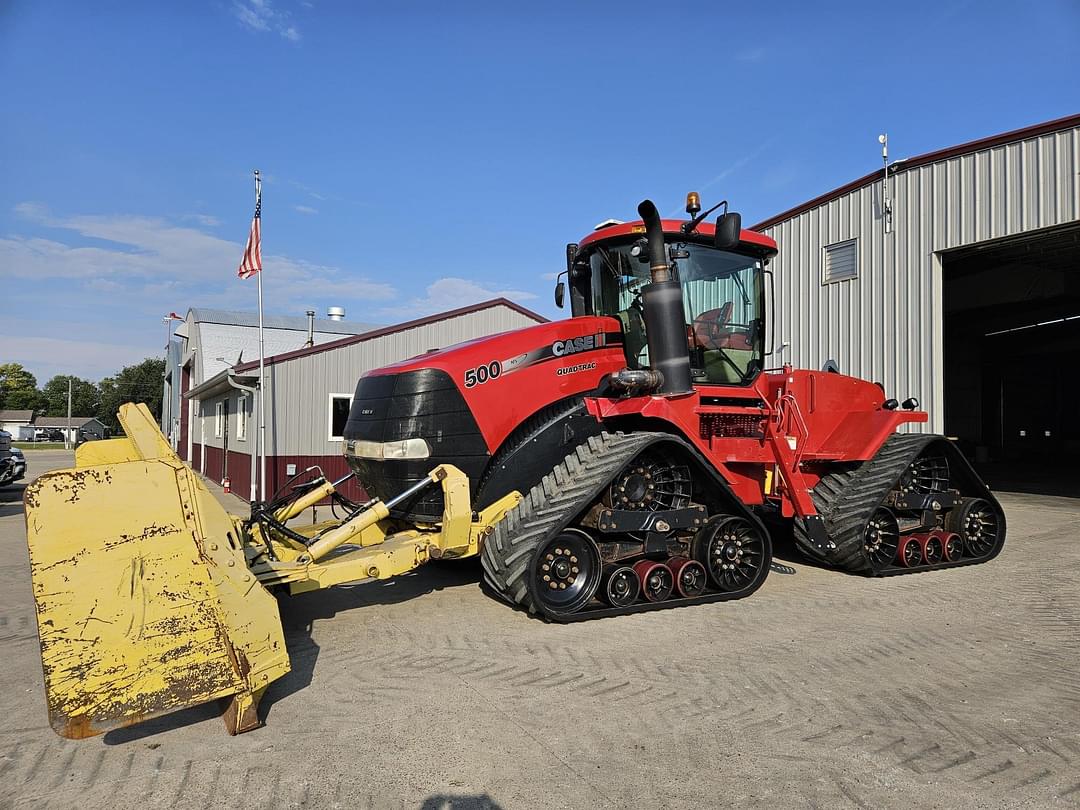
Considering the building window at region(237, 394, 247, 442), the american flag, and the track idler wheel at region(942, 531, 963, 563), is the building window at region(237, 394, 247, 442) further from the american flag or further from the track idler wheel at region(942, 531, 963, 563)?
the track idler wheel at region(942, 531, 963, 563)

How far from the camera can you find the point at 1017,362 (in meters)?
31.1

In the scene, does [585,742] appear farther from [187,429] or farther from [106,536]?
[187,429]

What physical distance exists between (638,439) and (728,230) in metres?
1.79

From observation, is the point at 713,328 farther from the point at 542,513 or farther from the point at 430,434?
the point at 430,434

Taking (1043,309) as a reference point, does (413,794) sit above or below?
below

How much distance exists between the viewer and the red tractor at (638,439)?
5.50 metres

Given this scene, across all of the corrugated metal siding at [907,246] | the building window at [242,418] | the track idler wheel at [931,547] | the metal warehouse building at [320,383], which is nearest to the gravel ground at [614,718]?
the track idler wheel at [931,547]

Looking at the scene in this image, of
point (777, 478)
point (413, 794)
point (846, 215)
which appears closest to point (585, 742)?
point (413, 794)

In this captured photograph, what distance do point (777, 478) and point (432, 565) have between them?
11.9ft

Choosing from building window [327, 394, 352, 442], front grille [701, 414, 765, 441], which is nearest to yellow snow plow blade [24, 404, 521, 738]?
front grille [701, 414, 765, 441]

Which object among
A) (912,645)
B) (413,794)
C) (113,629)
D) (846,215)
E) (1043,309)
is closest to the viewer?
(413,794)

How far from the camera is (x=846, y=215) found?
499 inches

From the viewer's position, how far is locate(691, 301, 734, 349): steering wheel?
6.56m

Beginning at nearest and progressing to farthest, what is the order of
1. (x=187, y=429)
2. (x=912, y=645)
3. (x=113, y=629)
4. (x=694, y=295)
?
(x=113, y=629) → (x=912, y=645) → (x=694, y=295) → (x=187, y=429)
